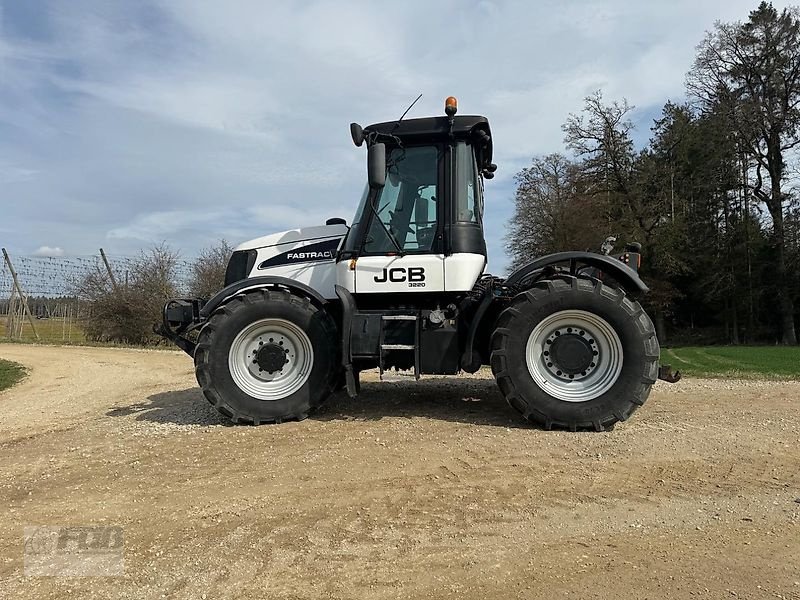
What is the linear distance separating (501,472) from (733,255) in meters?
32.4

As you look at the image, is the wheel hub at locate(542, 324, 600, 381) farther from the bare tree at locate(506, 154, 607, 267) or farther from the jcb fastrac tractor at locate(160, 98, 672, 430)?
the bare tree at locate(506, 154, 607, 267)

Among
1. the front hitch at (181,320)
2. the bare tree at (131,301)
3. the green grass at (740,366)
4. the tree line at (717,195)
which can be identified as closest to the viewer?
the front hitch at (181,320)

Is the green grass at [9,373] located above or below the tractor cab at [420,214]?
below

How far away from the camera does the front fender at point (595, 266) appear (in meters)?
5.93

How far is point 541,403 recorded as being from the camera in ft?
18.5

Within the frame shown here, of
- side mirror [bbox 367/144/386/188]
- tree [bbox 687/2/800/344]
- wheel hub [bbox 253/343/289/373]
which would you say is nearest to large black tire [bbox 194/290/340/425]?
wheel hub [bbox 253/343/289/373]

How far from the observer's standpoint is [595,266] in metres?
6.21

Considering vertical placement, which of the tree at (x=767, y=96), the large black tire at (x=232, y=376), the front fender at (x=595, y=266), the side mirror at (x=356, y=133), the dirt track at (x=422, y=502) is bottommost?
the dirt track at (x=422, y=502)

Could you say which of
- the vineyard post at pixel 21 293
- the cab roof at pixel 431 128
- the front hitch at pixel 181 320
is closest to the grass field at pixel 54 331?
the vineyard post at pixel 21 293

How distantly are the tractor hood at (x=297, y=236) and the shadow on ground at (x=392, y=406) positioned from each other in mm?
1936

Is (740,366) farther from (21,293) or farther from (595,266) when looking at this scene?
(21,293)

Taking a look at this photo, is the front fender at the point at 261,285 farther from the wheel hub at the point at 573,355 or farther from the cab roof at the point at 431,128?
the wheel hub at the point at 573,355

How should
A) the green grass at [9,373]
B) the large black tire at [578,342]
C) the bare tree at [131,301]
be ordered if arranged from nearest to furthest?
the large black tire at [578,342] → the green grass at [9,373] → the bare tree at [131,301]

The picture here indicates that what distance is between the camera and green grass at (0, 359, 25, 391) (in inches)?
454
